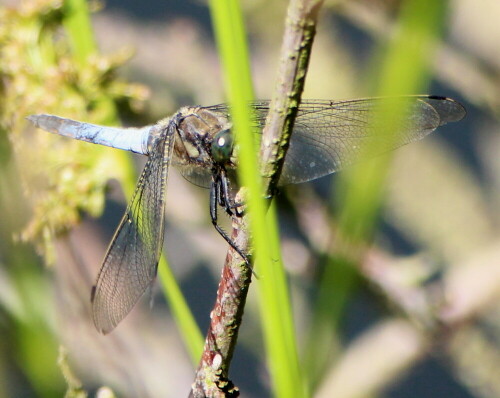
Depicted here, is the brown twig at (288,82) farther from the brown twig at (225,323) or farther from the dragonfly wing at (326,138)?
the dragonfly wing at (326,138)

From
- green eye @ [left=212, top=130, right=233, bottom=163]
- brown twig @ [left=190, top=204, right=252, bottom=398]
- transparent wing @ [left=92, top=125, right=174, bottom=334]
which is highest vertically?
green eye @ [left=212, top=130, right=233, bottom=163]

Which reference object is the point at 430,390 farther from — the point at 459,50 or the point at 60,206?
the point at 60,206

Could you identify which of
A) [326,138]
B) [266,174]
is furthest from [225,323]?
[326,138]

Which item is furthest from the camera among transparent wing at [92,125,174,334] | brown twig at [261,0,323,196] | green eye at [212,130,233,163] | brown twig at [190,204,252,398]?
green eye at [212,130,233,163]

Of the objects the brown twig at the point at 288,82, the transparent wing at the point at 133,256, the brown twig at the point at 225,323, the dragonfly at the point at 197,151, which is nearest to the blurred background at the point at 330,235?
the dragonfly at the point at 197,151

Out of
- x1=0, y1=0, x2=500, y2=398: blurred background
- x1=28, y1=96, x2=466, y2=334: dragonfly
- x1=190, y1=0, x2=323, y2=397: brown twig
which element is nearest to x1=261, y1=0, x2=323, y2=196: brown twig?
x1=190, y1=0, x2=323, y2=397: brown twig

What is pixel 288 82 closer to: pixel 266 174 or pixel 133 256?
pixel 266 174

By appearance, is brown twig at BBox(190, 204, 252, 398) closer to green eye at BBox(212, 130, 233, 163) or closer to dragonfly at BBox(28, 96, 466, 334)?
dragonfly at BBox(28, 96, 466, 334)
